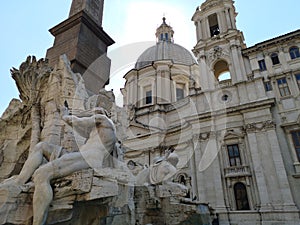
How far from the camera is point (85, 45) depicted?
7305 mm

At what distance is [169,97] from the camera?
31.0 m

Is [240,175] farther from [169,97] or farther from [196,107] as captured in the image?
[169,97]

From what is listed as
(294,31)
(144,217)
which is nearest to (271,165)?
(294,31)

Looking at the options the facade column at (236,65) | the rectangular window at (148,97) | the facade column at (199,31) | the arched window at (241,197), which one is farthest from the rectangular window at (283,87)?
the rectangular window at (148,97)

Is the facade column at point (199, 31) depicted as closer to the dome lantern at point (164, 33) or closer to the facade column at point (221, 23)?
the facade column at point (221, 23)

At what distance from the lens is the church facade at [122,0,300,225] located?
15.9 meters

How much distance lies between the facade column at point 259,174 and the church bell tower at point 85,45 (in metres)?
14.1

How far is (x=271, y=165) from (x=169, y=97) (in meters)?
17.1

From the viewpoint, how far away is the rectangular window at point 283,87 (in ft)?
60.0

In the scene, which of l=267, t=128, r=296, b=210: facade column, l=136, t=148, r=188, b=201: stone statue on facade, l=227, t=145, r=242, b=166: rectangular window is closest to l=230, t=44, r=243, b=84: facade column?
l=267, t=128, r=296, b=210: facade column

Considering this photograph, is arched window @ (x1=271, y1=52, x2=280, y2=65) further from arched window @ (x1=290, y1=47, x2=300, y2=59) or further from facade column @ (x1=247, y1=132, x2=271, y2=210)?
facade column @ (x1=247, y1=132, x2=271, y2=210)

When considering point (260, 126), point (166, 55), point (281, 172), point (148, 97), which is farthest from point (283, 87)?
point (166, 55)

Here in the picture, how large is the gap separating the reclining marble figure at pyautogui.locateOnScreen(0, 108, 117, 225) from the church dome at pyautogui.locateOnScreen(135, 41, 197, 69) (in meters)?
31.8

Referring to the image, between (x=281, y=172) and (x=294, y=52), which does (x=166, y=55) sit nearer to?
(x=294, y=52)
